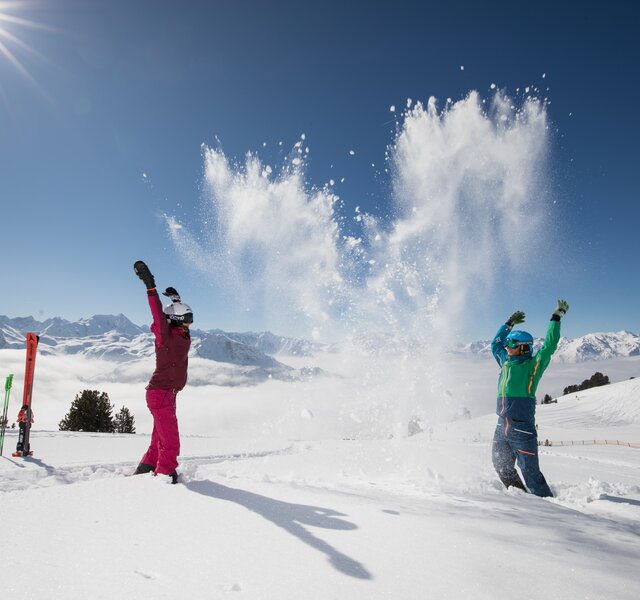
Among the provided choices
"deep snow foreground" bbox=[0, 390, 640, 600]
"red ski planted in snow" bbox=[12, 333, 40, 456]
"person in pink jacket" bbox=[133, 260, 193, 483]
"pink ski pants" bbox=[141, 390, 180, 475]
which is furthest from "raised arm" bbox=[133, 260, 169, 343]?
"red ski planted in snow" bbox=[12, 333, 40, 456]

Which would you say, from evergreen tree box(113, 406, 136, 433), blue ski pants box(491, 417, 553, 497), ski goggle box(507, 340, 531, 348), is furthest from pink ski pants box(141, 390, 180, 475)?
evergreen tree box(113, 406, 136, 433)

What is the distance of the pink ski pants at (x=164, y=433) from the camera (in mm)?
4375

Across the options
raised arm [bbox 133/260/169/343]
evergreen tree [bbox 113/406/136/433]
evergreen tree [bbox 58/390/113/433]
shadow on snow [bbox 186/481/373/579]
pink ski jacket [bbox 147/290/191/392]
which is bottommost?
evergreen tree [bbox 113/406/136/433]

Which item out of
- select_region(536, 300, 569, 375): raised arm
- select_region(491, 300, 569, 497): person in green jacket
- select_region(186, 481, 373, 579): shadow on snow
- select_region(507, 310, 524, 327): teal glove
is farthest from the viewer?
select_region(507, 310, 524, 327): teal glove

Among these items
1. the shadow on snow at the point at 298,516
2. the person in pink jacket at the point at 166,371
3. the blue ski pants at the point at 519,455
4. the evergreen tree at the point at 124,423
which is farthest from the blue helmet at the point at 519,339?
the evergreen tree at the point at 124,423

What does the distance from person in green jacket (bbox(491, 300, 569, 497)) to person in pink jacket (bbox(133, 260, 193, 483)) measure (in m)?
4.21

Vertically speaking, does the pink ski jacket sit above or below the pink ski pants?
above

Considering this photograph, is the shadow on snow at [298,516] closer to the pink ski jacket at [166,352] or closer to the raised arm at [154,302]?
the pink ski jacket at [166,352]

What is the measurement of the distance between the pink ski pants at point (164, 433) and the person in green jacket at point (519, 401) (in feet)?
13.7

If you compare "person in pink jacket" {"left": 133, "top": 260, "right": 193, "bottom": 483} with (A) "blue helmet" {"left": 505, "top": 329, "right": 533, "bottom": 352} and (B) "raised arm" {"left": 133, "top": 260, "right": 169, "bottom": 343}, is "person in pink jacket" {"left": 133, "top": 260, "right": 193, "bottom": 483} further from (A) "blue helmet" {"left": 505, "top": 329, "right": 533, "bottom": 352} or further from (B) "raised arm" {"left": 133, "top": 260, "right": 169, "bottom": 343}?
(A) "blue helmet" {"left": 505, "top": 329, "right": 533, "bottom": 352}

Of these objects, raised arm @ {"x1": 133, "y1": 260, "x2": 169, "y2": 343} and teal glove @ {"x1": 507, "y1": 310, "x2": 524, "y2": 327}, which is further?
teal glove @ {"x1": 507, "y1": 310, "x2": 524, "y2": 327}

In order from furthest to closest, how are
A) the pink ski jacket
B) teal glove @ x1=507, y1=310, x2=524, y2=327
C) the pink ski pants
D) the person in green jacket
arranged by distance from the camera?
teal glove @ x1=507, y1=310, x2=524, y2=327
the person in green jacket
the pink ski jacket
the pink ski pants

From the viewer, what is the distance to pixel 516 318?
6.45m

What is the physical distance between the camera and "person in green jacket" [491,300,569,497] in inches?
197
